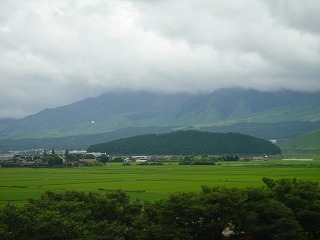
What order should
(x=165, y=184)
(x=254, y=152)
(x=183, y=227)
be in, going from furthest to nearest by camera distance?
(x=254, y=152)
(x=165, y=184)
(x=183, y=227)

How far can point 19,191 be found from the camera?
43.4m

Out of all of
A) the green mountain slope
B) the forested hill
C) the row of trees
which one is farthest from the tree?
the green mountain slope

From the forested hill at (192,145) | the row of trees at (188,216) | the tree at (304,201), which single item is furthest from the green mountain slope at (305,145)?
the row of trees at (188,216)

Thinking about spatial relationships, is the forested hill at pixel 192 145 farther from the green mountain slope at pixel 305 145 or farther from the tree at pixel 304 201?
the tree at pixel 304 201

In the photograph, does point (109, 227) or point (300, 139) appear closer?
point (109, 227)

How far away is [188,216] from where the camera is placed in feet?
80.1

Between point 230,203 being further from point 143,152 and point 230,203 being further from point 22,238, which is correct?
point 143,152

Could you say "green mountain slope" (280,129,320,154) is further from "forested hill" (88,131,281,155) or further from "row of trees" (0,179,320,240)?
"row of trees" (0,179,320,240)

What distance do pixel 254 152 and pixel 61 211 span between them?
370ft

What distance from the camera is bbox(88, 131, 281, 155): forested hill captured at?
133 m

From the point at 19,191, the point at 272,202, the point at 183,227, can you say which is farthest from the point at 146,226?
the point at 19,191

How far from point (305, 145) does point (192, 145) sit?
41538mm

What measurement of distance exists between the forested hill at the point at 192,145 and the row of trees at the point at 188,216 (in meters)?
105

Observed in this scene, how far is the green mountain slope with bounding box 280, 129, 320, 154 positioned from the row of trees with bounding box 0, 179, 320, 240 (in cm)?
11801
